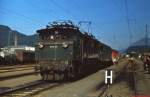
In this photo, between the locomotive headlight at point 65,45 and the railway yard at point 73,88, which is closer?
the railway yard at point 73,88

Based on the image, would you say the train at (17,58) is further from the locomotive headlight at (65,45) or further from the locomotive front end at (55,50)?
the locomotive headlight at (65,45)

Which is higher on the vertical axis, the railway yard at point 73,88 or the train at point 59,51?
the train at point 59,51

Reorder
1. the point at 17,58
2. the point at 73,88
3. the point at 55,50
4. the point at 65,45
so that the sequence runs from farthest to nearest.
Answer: the point at 17,58
the point at 55,50
the point at 65,45
the point at 73,88

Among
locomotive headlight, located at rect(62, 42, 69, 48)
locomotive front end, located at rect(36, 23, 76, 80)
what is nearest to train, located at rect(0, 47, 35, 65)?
locomotive front end, located at rect(36, 23, 76, 80)

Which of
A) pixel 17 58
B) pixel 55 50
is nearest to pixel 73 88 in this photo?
pixel 55 50

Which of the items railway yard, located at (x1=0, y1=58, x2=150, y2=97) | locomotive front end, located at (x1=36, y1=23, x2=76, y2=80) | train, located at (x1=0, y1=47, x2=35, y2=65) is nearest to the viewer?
railway yard, located at (x1=0, y1=58, x2=150, y2=97)

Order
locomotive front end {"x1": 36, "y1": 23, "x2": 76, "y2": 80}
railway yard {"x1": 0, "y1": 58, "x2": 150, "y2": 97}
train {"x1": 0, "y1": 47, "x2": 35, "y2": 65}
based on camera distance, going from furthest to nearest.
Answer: train {"x1": 0, "y1": 47, "x2": 35, "y2": 65}
locomotive front end {"x1": 36, "y1": 23, "x2": 76, "y2": 80}
railway yard {"x1": 0, "y1": 58, "x2": 150, "y2": 97}

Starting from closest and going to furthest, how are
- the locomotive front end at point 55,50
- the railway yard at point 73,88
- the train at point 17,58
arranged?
the railway yard at point 73,88 < the locomotive front end at point 55,50 < the train at point 17,58

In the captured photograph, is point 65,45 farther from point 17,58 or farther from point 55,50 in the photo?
point 17,58

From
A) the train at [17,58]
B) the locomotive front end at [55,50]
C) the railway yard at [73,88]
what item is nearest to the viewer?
the railway yard at [73,88]

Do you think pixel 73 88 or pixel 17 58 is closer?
pixel 73 88

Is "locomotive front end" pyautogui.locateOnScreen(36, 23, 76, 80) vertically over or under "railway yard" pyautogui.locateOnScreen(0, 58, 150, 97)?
over

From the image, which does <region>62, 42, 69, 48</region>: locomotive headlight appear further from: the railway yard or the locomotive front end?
the railway yard

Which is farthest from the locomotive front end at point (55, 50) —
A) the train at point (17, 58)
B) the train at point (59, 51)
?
the train at point (17, 58)
